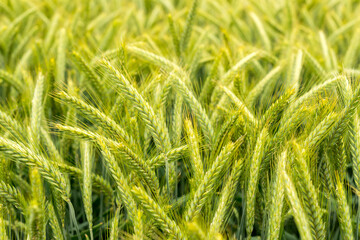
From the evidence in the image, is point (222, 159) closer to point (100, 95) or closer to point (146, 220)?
point (146, 220)

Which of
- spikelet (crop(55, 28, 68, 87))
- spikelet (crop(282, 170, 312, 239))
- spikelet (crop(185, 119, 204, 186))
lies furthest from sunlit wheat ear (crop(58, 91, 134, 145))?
spikelet (crop(55, 28, 68, 87))

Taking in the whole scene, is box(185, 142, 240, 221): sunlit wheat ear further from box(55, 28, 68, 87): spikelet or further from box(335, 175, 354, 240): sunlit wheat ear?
box(55, 28, 68, 87): spikelet

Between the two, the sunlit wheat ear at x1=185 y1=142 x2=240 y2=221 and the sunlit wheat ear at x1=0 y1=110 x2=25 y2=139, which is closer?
the sunlit wheat ear at x1=185 y1=142 x2=240 y2=221

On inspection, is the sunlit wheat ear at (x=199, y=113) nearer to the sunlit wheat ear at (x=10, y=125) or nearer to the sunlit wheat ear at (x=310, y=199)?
the sunlit wheat ear at (x=310, y=199)

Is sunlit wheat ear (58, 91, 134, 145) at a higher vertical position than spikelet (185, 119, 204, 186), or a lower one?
higher

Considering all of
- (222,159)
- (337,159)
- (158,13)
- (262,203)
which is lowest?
(262,203)

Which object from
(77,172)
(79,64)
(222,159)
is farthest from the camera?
(79,64)

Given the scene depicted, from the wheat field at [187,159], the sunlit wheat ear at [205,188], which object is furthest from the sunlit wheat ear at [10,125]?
the sunlit wheat ear at [205,188]

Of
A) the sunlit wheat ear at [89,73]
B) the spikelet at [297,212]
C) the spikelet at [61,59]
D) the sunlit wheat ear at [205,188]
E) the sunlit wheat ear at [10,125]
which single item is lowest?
the spikelet at [297,212]

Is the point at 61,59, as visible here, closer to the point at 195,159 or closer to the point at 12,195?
the point at 12,195

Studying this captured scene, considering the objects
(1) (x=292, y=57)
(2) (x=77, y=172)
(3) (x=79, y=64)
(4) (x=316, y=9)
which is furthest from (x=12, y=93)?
(4) (x=316, y=9)

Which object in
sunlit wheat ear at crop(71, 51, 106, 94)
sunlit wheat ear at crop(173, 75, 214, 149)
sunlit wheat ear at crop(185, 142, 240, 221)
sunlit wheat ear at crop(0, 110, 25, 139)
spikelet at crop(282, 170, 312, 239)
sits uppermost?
sunlit wheat ear at crop(71, 51, 106, 94)
